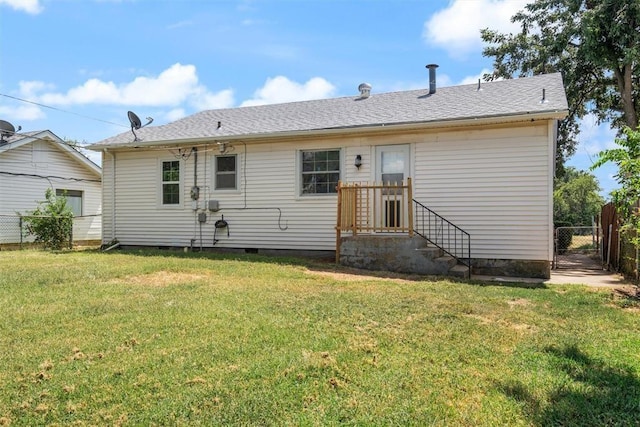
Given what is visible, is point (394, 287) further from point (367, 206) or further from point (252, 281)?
point (367, 206)

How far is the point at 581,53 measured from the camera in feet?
49.4

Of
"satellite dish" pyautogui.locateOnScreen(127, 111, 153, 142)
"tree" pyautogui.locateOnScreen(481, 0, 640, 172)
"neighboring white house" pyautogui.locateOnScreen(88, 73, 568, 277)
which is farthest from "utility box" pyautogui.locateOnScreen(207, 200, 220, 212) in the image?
"tree" pyautogui.locateOnScreen(481, 0, 640, 172)

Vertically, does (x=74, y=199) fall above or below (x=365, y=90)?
below

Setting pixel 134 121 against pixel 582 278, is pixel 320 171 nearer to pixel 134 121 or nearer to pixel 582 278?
pixel 582 278

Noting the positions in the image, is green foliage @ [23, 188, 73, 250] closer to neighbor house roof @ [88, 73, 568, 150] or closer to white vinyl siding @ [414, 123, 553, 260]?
neighbor house roof @ [88, 73, 568, 150]

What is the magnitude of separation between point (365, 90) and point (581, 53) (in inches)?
317

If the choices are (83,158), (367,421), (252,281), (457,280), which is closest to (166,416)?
(367,421)

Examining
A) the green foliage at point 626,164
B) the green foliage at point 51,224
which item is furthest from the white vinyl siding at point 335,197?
the green foliage at point 51,224

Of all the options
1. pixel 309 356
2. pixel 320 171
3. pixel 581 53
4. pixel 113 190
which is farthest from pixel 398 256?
pixel 581 53

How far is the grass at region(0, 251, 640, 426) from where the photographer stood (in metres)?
2.62

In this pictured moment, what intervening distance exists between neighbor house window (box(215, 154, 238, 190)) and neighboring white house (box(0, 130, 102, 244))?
25.6 feet

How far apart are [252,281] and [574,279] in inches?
250

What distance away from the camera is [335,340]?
3771 millimetres

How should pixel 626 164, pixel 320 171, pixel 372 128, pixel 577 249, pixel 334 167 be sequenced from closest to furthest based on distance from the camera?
pixel 626 164, pixel 372 128, pixel 334 167, pixel 320 171, pixel 577 249
